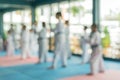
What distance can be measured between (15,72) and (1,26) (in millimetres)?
10889

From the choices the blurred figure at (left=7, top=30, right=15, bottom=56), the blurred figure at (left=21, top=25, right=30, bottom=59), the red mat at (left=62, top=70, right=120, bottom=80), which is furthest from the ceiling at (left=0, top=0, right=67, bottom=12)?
the red mat at (left=62, top=70, right=120, bottom=80)

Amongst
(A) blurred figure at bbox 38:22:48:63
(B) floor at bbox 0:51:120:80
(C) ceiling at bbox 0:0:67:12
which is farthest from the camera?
(C) ceiling at bbox 0:0:67:12

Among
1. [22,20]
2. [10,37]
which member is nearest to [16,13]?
[22,20]

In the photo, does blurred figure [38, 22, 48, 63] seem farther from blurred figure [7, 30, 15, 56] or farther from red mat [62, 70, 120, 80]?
blurred figure [7, 30, 15, 56]

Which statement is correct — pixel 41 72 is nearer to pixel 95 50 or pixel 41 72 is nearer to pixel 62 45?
pixel 62 45

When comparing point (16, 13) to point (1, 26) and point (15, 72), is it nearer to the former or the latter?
point (1, 26)

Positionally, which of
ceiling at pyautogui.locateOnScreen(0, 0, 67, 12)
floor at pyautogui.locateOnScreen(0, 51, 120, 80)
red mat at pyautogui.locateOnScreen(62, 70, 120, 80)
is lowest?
red mat at pyautogui.locateOnScreen(62, 70, 120, 80)

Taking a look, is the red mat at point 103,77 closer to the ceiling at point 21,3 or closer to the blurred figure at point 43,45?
the blurred figure at point 43,45

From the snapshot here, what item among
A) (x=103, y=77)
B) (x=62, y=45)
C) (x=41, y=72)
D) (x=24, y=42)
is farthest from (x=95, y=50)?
(x=24, y=42)

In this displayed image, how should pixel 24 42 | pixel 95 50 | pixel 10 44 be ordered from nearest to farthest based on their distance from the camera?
pixel 95 50
pixel 24 42
pixel 10 44

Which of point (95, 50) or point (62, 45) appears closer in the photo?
point (95, 50)

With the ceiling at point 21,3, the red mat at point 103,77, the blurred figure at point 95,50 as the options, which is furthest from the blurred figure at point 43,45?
the ceiling at point 21,3

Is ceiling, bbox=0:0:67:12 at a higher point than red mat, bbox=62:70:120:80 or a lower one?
higher

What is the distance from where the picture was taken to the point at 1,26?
63.5 ft
